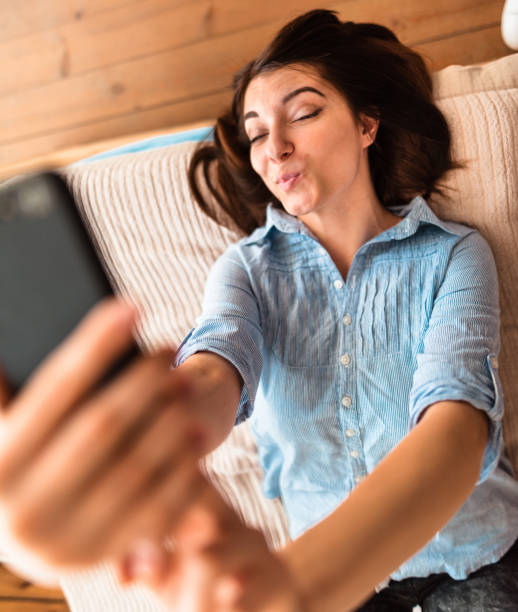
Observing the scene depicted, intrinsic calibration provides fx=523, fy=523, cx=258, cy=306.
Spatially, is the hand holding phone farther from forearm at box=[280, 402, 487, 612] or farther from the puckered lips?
the puckered lips

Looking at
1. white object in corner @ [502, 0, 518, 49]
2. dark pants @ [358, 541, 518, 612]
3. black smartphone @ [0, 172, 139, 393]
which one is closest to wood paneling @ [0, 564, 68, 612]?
dark pants @ [358, 541, 518, 612]

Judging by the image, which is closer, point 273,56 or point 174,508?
point 174,508

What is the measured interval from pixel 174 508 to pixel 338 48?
0.82 meters

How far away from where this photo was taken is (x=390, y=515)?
19.3 inches

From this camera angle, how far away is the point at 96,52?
1.38m

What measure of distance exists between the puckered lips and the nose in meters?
0.02

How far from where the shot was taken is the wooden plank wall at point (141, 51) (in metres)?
1.17

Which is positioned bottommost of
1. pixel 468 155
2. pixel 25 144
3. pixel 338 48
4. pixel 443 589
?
pixel 443 589

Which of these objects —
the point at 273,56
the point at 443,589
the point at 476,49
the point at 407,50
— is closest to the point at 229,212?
the point at 273,56

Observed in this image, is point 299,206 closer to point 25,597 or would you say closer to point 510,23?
point 510,23

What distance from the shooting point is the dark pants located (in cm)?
81

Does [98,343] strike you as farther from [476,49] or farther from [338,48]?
[476,49]

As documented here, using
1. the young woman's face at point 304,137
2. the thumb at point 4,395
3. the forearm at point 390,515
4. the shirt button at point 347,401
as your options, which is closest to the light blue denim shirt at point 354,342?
the shirt button at point 347,401

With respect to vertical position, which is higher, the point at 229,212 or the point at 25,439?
the point at 25,439
